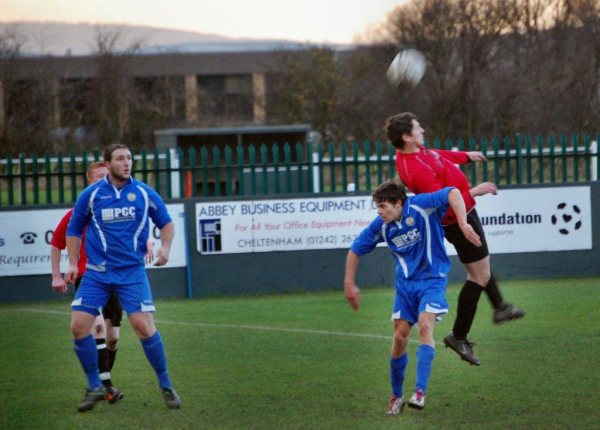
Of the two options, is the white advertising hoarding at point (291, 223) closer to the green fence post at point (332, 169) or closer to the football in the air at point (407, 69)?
the green fence post at point (332, 169)

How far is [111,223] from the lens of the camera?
7.87 metres

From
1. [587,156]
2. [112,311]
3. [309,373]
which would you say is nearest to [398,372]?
[309,373]

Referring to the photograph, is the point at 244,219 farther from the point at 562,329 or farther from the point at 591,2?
the point at 591,2

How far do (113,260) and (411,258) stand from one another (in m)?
2.09

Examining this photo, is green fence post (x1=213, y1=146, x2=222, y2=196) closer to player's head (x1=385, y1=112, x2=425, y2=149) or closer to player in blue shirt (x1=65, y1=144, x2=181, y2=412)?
player's head (x1=385, y1=112, x2=425, y2=149)

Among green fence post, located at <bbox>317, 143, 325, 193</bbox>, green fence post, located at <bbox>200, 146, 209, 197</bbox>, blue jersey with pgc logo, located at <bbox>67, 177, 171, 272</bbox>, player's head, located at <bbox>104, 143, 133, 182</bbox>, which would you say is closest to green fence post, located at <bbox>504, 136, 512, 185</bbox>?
green fence post, located at <bbox>317, 143, 325, 193</bbox>

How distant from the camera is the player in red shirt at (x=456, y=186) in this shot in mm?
8398

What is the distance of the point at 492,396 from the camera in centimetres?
786

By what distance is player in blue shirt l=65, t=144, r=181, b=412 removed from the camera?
7.82 m

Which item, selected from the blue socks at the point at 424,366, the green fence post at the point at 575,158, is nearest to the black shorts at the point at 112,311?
the blue socks at the point at 424,366

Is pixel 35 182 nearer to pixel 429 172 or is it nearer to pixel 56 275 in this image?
pixel 56 275

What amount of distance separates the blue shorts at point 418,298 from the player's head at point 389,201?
48 centimetres

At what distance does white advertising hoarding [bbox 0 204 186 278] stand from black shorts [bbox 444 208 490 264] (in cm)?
780

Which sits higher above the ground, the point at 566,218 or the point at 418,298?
the point at 418,298
